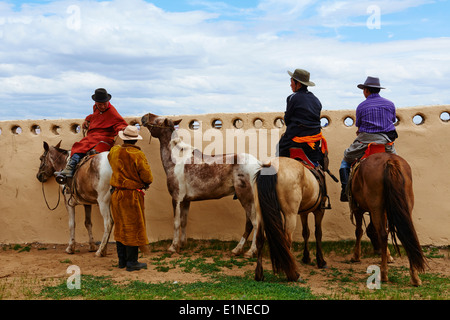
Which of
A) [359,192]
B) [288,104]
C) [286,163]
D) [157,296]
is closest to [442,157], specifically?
[359,192]

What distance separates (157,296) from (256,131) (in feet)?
13.8

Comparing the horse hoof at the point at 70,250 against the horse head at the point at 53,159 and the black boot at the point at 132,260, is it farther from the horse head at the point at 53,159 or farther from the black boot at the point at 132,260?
the black boot at the point at 132,260

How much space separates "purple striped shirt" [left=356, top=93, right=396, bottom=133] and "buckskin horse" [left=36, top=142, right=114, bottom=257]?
165 inches

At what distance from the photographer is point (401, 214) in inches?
241

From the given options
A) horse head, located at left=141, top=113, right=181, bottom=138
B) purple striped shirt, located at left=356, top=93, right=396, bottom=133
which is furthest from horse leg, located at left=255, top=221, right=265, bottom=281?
horse head, located at left=141, top=113, right=181, bottom=138

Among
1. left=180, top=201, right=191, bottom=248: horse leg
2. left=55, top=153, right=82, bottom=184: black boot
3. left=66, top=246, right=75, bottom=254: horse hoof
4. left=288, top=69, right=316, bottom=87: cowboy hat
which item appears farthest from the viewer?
left=66, top=246, right=75, bottom=254: horse hoof

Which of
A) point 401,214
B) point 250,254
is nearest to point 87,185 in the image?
point 250,254

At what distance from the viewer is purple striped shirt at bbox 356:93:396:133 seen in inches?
287

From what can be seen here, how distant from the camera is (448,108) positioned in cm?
883

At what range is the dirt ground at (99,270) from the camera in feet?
21.4

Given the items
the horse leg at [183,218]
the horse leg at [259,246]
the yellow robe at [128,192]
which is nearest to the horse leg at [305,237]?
the horse leg at [259,246]

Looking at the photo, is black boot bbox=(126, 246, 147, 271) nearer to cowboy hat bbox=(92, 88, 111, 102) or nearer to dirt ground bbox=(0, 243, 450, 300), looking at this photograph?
dirt ground bbox=(0, 243, 450, 300)

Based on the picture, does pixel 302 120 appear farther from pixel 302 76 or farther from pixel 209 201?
pixel 209 201

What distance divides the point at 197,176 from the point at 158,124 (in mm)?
1190
